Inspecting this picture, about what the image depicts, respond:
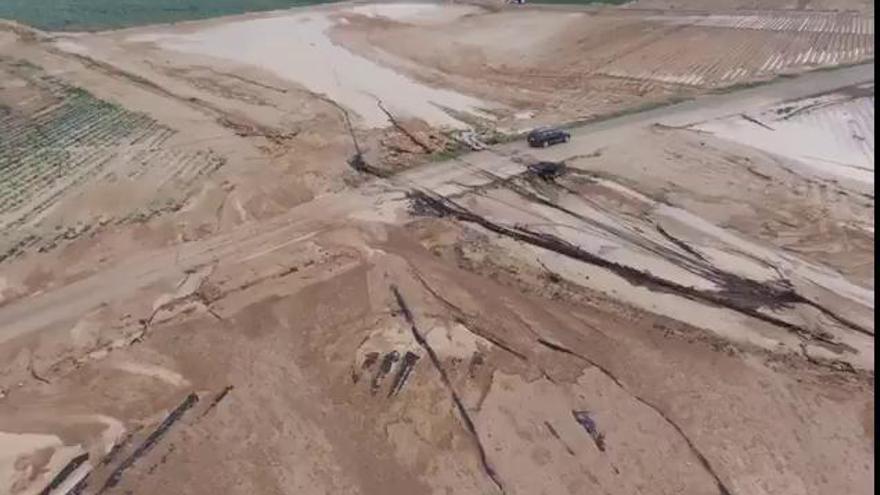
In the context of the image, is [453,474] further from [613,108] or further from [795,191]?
[613,108]

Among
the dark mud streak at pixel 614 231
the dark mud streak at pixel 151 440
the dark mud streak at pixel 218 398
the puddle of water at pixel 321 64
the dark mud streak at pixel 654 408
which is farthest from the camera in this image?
the puddle of water at pixel 321 64

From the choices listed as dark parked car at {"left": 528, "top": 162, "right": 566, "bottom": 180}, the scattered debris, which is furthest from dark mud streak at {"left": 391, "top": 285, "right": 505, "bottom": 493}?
dark parked car at {"left": 528, "top": 162, "right": 566, "bottom": 180}

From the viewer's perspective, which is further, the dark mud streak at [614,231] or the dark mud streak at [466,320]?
the dark mud streak at [614,231]

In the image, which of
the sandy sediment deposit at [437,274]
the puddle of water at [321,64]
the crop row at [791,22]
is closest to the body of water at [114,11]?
the puddle of water at [321,64]

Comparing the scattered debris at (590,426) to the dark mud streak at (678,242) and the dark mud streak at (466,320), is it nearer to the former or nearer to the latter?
the dark mud streak at (466,320)

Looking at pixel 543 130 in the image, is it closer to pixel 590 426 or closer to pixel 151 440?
pixel 590 426

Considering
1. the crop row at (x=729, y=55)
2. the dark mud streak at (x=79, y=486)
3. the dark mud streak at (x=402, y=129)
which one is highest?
the crop row at (x=729, y=55)
